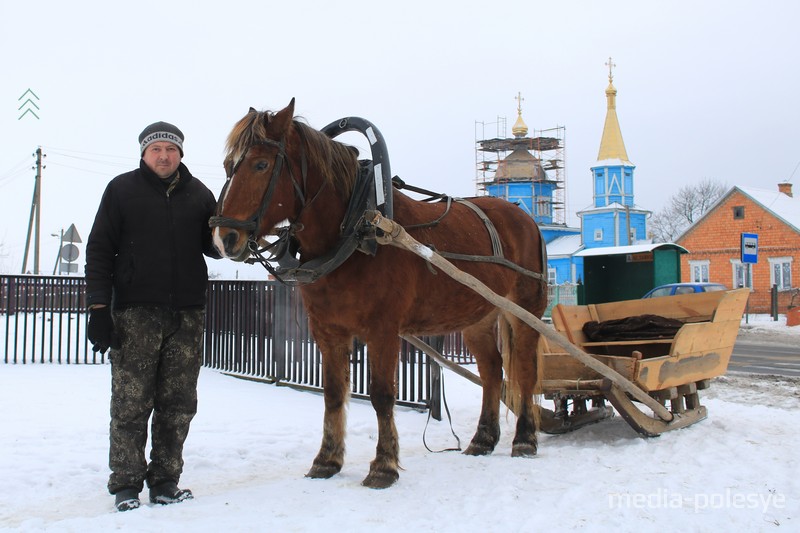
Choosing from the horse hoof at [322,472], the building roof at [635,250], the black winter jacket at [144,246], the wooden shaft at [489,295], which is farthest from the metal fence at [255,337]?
the building roof at [635,250]

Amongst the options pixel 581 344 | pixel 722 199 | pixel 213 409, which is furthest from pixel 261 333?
pixel 722 199

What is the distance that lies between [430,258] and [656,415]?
259 cm

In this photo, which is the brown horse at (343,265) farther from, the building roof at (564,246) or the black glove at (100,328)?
the building roof at (564,246)

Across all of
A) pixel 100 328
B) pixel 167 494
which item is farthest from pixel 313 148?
pixel 167 494

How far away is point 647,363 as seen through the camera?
5.24 m

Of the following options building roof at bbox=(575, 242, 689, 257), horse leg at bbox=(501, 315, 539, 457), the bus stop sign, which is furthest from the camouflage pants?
the bus stop sign

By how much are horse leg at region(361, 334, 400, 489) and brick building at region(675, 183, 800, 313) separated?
34.5m

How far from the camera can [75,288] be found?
10961 millimetres

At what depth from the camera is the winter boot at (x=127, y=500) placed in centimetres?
368

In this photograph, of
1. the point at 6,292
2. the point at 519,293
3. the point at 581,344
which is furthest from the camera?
the point at 6,292

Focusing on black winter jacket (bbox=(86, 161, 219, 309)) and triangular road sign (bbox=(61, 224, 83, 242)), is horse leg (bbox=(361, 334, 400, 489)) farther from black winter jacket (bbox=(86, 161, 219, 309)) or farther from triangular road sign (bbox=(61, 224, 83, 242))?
triangular road sign (bbox=(61, 224, 83, 242))

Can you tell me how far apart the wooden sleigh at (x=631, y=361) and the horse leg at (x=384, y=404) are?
638mm

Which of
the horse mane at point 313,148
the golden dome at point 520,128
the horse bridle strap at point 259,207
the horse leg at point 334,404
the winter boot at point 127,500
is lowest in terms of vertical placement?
the winter boot at point 127,500

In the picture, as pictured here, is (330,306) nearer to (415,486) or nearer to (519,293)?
(415,486)
